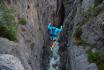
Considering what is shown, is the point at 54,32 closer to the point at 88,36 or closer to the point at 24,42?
the point at 24,42

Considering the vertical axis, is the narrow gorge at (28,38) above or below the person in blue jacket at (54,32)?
above

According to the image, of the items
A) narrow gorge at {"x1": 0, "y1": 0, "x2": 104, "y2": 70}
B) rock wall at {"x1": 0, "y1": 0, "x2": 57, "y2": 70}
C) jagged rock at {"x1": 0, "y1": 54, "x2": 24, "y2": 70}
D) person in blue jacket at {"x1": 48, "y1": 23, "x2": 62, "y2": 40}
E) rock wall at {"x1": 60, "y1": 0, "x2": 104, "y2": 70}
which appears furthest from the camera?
person in blue jacket at {"x1": 48, "y1": 23, "x2": 62, "y2": 40}

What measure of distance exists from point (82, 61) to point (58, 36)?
16036 millimetres

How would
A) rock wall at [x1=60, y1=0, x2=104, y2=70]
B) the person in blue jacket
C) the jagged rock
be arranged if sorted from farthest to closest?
1. the person in blue jacket
2. rock wall at [x1=60, y1=0, x2=104, y2=70]
3. the jagged rock

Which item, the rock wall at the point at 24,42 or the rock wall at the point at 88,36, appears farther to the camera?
the rock wall at the point at 88,36

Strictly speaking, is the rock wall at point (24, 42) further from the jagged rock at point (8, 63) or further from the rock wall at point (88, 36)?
the rock wall at point (88, 36)

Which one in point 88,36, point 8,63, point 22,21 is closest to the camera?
point 8,63

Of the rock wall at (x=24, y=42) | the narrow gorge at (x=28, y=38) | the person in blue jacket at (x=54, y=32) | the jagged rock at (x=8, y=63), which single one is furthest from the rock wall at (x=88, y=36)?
the person in blue jacket at (x=54, y=32)

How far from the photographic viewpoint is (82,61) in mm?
12820

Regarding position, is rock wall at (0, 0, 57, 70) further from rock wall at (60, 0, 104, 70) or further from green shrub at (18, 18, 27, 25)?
rock wall at (60, 0, 104, 70)

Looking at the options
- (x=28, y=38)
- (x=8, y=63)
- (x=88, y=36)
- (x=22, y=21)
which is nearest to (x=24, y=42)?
(x=28, y=38)

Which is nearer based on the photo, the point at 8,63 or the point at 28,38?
the point at 8,63

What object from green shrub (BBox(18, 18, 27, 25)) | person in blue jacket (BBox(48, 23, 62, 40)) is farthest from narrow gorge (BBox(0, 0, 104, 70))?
person in blue jacket (BBox(48, 23, 62, 40))

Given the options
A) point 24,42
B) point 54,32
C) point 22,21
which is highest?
point 22,21
